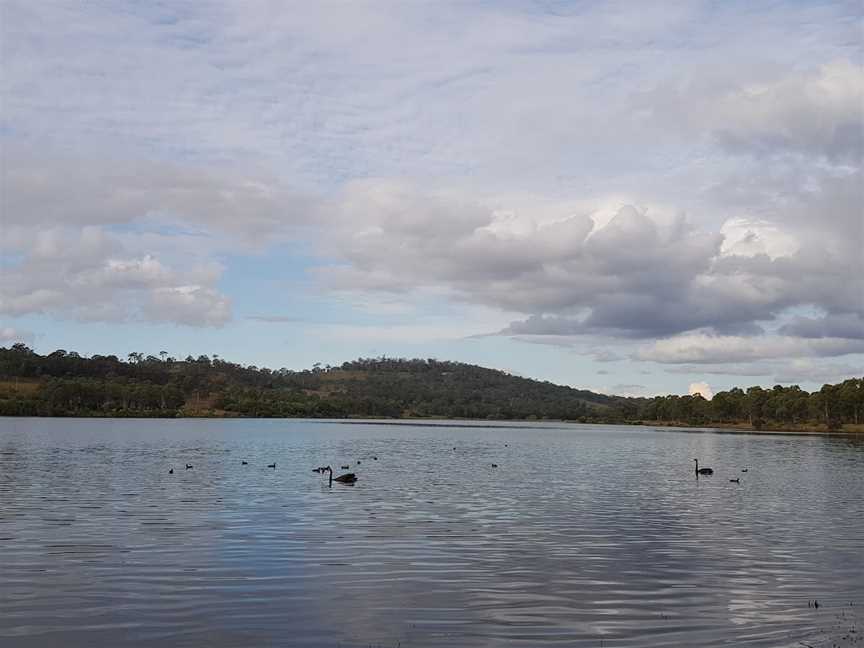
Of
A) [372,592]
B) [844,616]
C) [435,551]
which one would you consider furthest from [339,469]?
[844,616]

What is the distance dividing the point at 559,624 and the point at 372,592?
22.4 ft

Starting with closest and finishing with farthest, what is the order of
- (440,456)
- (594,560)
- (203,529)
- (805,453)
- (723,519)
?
(594,560) < (203,529) < (723,519) < (440,456) < (805,453)

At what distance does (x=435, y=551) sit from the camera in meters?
35.9

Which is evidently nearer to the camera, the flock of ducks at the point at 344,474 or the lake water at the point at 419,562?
the lake water at the point at 419,562

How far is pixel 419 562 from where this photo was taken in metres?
33.2

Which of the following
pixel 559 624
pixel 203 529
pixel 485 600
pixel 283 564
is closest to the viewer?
pixel 559 624

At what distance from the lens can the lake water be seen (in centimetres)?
2323

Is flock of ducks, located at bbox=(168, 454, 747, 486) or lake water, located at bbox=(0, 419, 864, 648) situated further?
flock of ducks, located at bbox=(168, 454, 747, 486)

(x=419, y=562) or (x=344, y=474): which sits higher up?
(x=344, y=474)

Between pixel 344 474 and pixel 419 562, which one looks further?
pixel 344 474

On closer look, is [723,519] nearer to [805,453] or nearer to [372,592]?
[372,592]

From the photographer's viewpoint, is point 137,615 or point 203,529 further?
point 203,529

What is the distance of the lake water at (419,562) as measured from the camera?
23234 millimetres

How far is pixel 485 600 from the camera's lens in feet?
88.3
